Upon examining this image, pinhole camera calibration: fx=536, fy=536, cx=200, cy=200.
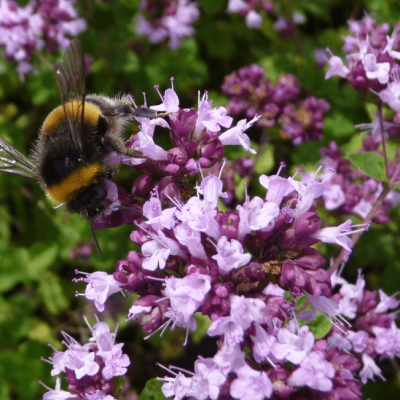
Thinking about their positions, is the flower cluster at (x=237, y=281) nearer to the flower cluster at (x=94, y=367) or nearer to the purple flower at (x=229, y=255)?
the purple flower at (x=229, y=255)

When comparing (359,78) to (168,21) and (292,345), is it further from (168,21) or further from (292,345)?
(168,21)

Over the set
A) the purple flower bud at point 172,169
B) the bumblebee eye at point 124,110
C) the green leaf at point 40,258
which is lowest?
the green leaf at point 40,258

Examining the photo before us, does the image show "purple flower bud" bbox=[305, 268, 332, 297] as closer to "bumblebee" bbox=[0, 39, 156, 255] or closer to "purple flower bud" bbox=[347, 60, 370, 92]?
"bumblebee" bbox=[0, 39, 156, 255]

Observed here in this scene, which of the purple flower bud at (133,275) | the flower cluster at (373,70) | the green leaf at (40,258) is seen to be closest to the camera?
the purple flower bud at (133,275)

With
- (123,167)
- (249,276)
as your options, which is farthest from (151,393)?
(123,167)

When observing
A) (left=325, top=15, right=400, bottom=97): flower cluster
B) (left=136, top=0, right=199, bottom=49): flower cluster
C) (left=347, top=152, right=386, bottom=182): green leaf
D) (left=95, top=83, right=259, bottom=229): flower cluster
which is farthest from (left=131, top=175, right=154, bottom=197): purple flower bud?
(left=136, top=0, right=199, bottom=49): flower cluster

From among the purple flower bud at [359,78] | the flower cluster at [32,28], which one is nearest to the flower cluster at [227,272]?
the purple flower bud at [359,78]

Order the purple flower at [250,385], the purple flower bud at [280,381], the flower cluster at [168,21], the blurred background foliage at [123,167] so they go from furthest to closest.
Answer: the flower cluster at [168,21]
the blurred background foliage at [123,167]
the purple flower bud at [280,381]
the purple flower at [250,385]
